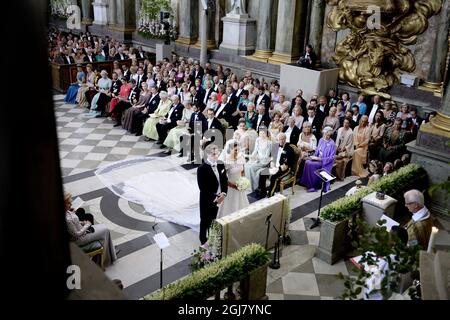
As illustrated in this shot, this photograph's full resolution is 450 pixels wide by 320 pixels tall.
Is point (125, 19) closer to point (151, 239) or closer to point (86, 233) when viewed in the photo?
point (151, 239)

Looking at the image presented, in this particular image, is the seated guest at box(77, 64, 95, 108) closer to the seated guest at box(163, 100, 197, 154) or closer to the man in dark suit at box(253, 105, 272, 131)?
the seated guest at box(163, 100, 197, 154)

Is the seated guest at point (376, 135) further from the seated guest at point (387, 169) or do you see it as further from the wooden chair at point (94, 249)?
the wooden chair at point (94, 249)

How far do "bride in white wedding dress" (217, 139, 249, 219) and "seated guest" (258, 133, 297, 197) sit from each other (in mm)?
494

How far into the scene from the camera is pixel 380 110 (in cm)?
1056

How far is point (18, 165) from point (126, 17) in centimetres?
2110

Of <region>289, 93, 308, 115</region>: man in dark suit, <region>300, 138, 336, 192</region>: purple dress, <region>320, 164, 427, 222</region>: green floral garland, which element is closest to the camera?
<region>320, 164, 427, 222</region>: green floral garland

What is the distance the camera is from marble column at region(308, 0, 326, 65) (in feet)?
43.2

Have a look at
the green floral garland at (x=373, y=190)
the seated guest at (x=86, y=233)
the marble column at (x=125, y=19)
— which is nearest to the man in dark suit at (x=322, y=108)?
the green floral garland at (x=373, y=190)

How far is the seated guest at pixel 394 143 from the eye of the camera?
924 cm

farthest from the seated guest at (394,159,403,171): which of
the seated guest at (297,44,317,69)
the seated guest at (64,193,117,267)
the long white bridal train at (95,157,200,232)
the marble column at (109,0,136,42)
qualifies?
the marble column at (109,0,136,42)

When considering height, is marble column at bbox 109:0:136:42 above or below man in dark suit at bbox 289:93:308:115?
above

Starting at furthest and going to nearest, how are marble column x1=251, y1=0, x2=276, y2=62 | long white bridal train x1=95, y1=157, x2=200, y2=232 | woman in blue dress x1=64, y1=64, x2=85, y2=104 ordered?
woman in blue dress x1=64, y1=64, x2=85, y2=104
marble column x1=251, y1=0, x2=276, y2=62
long white bridal train x1=95, y1=157, x2=200, y2=232

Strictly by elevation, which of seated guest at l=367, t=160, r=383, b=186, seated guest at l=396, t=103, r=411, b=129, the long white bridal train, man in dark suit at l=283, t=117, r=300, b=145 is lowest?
the long white bridal train
